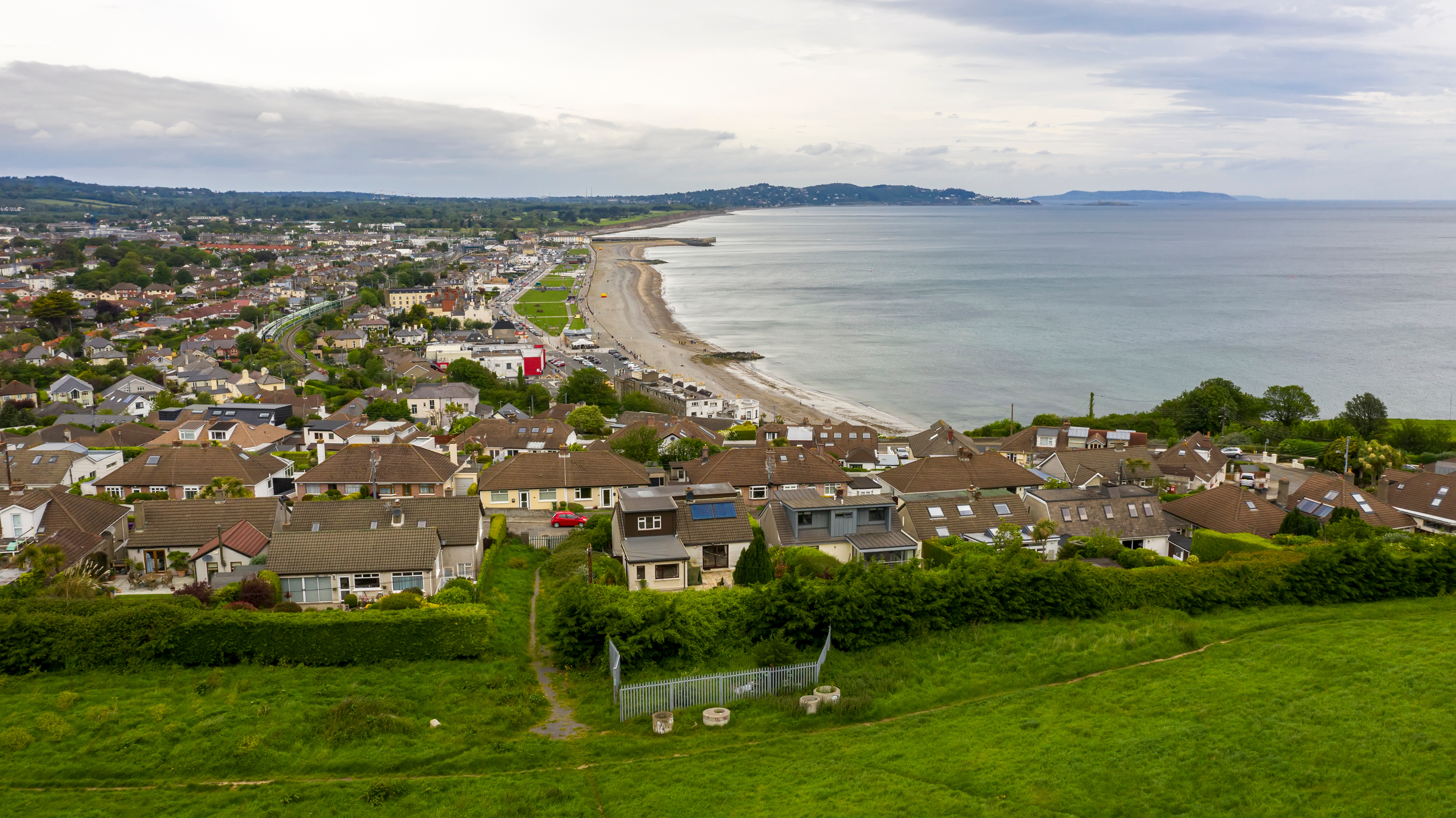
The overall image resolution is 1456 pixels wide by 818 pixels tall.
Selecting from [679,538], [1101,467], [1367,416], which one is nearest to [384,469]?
[679,538]

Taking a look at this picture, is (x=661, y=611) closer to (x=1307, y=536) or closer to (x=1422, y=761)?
(x=1422, y=761)

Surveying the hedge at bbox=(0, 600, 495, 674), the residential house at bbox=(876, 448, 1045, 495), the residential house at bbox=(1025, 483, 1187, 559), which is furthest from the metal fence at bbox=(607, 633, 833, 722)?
the residential house at bbox=(876, 448, 1045, 495)

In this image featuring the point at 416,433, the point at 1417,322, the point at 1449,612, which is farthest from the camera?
the point at 1417,322

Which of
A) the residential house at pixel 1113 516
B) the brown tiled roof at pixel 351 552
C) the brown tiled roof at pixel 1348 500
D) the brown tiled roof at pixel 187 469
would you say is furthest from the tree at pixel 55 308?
the brown tiled roof at pixel 1348 500

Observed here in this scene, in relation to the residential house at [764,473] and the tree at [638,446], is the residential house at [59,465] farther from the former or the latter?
the residential house at [764,473]

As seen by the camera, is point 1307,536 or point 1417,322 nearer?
point 1307,536

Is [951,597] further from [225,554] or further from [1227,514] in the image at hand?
[225,554]

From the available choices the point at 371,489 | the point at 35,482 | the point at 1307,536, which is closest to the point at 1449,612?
the point at 1307,536
